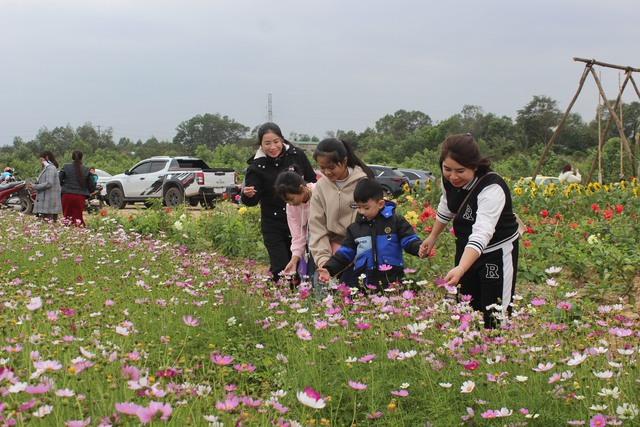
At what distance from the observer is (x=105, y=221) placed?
30.9 feet

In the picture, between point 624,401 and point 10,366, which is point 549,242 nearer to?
point 624,401

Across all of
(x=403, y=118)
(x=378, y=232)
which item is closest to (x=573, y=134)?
(x=403, y=118)

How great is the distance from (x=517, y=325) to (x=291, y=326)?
986mm

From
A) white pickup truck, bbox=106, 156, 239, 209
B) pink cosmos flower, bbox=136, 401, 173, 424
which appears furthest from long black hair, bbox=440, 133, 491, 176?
white pickup truck, bbox=106, 156, 239, 209

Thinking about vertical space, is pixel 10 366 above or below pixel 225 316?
above

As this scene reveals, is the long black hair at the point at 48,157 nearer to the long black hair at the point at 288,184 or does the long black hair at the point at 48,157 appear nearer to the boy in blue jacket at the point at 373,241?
the long black hair at the point at 288,184

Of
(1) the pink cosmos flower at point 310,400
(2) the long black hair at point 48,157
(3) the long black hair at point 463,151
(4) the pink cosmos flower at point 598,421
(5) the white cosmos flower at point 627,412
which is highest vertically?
(3) the long black hair at point 463,151

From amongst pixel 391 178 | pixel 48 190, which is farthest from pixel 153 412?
pixel 391 178

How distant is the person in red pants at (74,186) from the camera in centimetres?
963

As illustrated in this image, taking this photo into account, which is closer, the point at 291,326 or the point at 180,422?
the point at 180,422

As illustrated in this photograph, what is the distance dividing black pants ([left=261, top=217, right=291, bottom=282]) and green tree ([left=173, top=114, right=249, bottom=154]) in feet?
236

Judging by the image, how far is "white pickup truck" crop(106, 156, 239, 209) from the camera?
17.1 meters

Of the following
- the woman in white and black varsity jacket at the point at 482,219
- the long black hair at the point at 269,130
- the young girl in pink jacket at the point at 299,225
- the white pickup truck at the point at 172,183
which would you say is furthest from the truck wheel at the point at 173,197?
the woman in white and black varsity jacket at the point at 482,219

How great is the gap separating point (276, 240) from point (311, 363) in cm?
231
